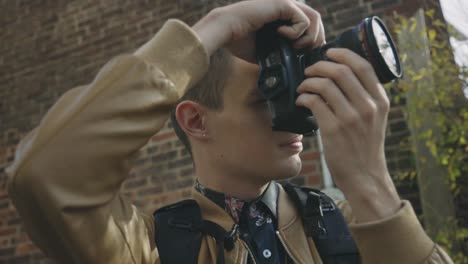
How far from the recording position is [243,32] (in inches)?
44.3

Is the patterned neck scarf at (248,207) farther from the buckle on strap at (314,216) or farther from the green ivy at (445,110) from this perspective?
the green ivy at (445,110)

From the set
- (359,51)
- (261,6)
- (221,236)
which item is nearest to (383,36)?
(359,51)

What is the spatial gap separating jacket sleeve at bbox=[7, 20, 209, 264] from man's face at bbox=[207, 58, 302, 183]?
0.30 metres

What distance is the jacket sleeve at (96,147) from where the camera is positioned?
895 mm

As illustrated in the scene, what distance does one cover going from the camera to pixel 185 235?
3.76 ft

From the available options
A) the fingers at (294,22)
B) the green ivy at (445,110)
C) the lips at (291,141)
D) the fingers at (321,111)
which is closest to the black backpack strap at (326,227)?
the lips at (291,141)

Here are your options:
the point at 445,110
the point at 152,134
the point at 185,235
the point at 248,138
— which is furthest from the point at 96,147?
the point at 445,110

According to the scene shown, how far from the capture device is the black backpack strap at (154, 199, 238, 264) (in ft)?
3.60

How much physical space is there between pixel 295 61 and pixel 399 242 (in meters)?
0.46

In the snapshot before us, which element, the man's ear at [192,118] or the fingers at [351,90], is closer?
the fingers at [351,90]

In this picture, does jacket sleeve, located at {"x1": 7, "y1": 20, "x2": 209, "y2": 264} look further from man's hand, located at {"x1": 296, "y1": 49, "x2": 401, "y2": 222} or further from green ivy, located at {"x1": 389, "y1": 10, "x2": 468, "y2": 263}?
green ivy, located at {"x1": 389, "y1": 10, "x2": 468, "y2": 263}

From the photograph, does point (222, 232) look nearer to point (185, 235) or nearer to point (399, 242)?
point (185, 235)

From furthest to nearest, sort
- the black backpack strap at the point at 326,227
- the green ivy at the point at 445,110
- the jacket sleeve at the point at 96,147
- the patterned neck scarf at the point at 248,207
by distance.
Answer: the green ivy at the point at 445,110, the patterned neck scarf at the point at 248,207, the black backpack strap at the point at 326,227, the jacket sleeve at the point at 96,147

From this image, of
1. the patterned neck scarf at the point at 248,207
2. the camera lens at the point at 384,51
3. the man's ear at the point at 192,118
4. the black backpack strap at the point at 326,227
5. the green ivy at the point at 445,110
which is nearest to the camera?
the camera lens at the point at 384,51
